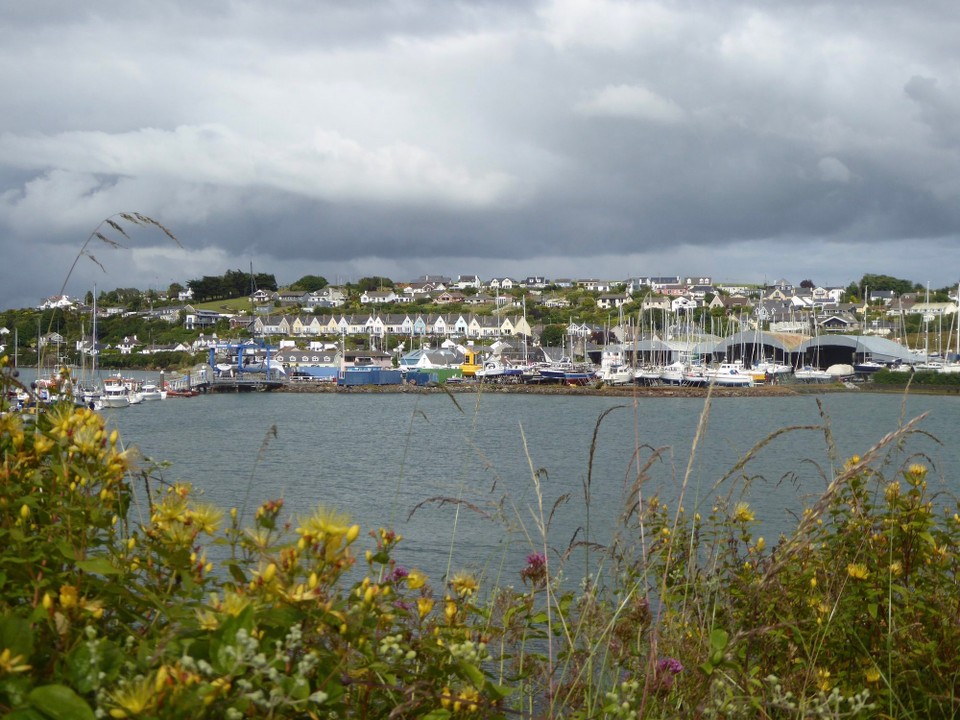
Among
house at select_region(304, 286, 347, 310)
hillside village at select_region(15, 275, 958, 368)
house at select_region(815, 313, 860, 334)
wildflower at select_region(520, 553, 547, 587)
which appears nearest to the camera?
wildflower at select_region(520, 553, 547, 587)

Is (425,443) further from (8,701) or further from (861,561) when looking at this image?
(8,701)

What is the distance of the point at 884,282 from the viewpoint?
128250 mm

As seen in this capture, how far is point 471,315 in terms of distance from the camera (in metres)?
106

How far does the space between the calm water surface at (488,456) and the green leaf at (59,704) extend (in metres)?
0.52

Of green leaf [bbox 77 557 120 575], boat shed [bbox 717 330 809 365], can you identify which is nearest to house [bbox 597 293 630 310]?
boat shed [bbox 717 330 809 365]

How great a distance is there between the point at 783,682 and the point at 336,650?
5.95 feet

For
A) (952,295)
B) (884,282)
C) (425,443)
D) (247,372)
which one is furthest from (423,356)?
(884,282)

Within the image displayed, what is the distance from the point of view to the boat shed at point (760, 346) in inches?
2677

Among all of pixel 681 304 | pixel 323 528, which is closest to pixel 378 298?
pixel 681 304

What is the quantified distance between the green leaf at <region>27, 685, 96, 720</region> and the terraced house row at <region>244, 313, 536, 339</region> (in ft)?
332

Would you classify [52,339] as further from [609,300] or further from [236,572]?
[609,300]

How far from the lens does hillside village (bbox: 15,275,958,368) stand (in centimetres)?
9025

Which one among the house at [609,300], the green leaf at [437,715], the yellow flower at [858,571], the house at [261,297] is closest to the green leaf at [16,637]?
the green leaf at [437,715]

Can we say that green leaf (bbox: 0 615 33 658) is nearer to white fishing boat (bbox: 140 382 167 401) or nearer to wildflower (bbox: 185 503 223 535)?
wildflower (bbox: 185 503 223 535)
